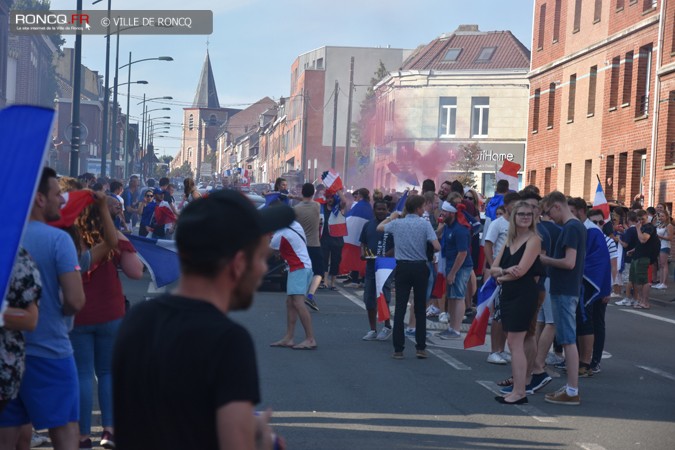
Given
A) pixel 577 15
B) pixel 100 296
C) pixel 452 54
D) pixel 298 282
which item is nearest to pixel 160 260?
pixel 100 296

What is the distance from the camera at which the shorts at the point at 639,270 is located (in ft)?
63.7

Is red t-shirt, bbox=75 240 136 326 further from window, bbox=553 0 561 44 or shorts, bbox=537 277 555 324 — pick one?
window, bbox=553 0 561 44

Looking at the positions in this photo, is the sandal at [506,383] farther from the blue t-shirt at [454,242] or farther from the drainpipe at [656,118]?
the drainpipe at [656,118]

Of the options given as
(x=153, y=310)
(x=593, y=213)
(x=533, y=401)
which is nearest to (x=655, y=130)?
(x=593, y=213)

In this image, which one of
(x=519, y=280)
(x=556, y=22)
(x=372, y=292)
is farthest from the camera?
(x=556, y=22)

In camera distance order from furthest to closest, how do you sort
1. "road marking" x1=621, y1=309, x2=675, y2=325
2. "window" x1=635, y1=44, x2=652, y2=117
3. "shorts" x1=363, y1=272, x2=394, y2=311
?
"window" x1=635, y1=44, x2=652, y2=117 < "road marking" x1=621, y1=309, x2=675, y2=325 < "shorts" x1=363, y1=272, x2=394, y2=311

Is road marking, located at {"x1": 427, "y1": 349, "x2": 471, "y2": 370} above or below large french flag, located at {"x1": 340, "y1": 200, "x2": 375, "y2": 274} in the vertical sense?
below

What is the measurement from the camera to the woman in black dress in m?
9.08

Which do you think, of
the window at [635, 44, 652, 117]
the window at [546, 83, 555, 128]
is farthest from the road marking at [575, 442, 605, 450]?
the window at [546, 83, 555, 128]

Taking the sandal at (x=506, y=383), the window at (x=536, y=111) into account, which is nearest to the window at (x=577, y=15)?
the window at (x=536, y=111)

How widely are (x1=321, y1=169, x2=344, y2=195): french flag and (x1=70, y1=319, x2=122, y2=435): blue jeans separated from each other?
13504 mm

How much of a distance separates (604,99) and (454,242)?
24705mm

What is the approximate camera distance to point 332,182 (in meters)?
21.3

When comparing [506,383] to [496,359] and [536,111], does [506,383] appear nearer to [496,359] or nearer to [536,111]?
[496,359]
